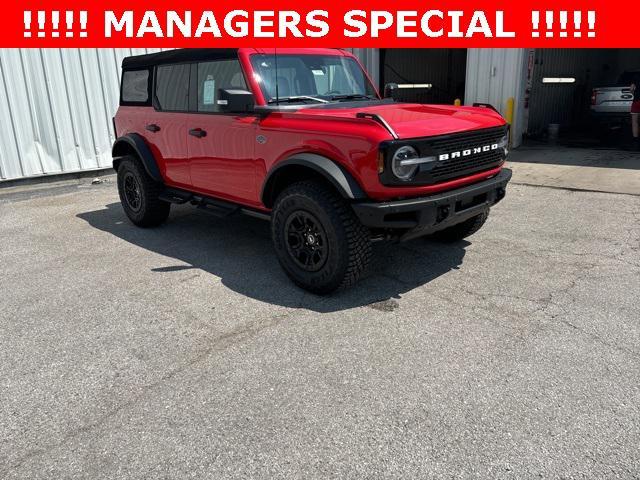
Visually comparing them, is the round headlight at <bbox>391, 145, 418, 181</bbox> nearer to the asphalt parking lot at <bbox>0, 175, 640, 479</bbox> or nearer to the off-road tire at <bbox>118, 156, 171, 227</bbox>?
the asphalt parking lot at <bbox>0, 175, 640, 479</bbox>

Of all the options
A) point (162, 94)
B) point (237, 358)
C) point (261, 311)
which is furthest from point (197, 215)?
point (237, 358)

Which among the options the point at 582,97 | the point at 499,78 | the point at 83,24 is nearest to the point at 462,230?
the point at 499,78

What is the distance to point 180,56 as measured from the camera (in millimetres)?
5031

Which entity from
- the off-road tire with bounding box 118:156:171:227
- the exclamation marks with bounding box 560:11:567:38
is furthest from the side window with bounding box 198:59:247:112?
the exclamation marks with bounding box 560:11:567:38

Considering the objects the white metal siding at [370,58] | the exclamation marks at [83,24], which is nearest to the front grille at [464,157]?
the exclamation marks at [83,24]

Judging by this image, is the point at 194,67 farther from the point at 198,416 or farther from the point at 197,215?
the point at 198,416

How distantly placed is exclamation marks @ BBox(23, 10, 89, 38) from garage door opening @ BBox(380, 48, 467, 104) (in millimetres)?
9171

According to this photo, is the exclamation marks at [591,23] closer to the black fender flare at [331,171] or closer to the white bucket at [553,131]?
the white bucket at [553,131]

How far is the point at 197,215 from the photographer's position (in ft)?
21.4

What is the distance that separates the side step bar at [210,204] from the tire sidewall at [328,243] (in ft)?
0.99

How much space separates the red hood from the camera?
346 centimetres

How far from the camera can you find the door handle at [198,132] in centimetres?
465

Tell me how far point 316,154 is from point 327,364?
60.6 inches

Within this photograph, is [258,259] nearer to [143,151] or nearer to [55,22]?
[143,151]
